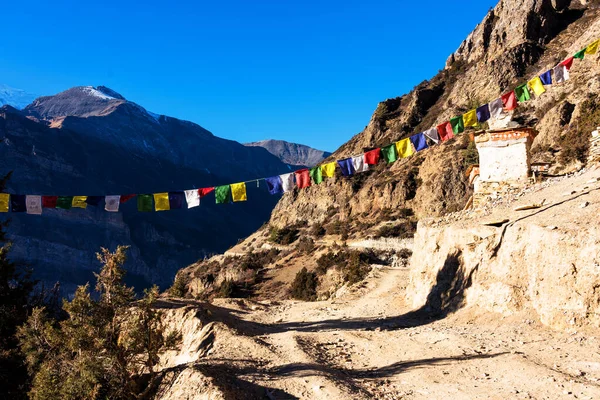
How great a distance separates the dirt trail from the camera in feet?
21.2

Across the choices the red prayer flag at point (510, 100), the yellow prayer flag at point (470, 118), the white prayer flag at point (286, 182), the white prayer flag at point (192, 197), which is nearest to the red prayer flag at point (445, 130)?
the yellow prayer flag at point (470, 118)

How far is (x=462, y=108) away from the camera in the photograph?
50.2 meters

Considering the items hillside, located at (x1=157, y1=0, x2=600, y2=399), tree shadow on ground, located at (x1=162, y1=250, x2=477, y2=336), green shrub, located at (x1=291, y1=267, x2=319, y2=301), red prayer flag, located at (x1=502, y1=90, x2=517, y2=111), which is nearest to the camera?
hillside, located at (x1=157, y1=0, x2=600, y2=399)

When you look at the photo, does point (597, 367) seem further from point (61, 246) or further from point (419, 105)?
point (61, 246)

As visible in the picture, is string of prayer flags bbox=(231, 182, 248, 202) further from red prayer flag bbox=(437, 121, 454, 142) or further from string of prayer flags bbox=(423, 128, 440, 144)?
red prayer flag bbox=(437, 121, 454, 142)

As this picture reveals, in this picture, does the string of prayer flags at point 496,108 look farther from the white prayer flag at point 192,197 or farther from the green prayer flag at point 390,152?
the white prayer flag at point 192,197

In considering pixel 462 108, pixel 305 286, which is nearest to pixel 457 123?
pixel 305 286

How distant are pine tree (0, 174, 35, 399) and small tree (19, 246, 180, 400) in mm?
3740

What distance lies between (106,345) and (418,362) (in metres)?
6.19

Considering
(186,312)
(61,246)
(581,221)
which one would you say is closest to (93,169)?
(61,246)

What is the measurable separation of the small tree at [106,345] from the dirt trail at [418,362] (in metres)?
1.13

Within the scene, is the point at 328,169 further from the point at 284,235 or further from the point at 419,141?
the point at 284,235

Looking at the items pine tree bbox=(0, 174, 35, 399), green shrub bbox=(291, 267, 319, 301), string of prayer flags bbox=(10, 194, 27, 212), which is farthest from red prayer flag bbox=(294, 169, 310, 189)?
green shrub bbox=(291, 267, 319, 301)

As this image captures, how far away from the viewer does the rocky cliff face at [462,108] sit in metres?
39.3
